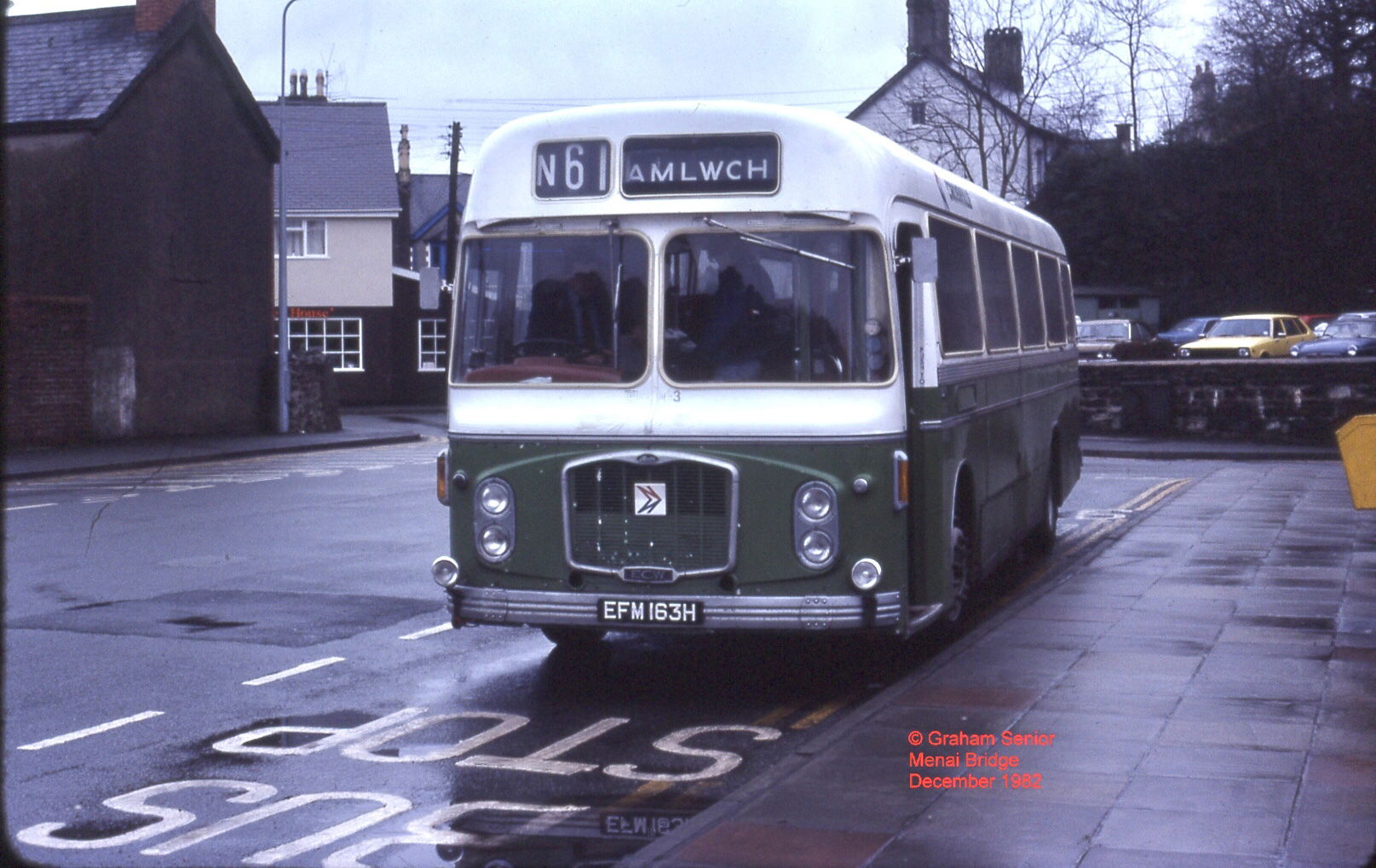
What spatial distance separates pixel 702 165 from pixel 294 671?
384 centimetres

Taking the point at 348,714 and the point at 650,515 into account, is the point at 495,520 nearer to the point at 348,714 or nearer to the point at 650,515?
the point at 650,515

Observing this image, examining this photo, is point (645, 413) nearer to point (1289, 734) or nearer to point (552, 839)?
point (552, 839)

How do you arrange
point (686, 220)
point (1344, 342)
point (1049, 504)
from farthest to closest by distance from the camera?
1. point (1344, 342)
2. point (1049, 504)
3. point (686, 220)

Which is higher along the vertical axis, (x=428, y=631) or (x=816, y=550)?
(x=816, y=550)

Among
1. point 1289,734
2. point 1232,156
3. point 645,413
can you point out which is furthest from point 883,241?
point 1232,156

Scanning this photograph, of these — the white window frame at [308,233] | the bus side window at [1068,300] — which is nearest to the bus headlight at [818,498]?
the bus side window at [1068,300]

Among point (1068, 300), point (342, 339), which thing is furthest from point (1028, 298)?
point (342, 339)

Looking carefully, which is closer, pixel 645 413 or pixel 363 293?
pixel 645 413

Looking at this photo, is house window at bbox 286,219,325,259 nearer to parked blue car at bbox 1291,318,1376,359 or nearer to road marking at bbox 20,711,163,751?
parked blue car at bbox 1291,318,1376,359

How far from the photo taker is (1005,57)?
5284 centimetres

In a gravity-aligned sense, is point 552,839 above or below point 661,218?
below

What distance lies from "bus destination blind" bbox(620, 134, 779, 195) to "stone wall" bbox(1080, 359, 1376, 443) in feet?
76.1

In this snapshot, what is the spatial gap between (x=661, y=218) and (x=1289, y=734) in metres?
4.06

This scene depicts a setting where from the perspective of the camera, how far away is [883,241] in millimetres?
8633
